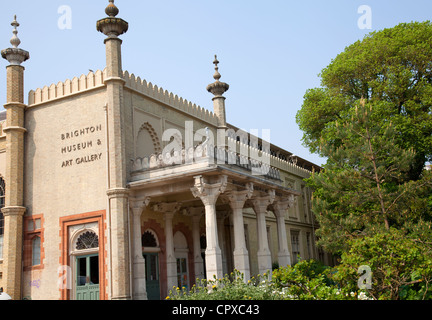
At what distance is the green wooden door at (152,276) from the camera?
18.6 metres

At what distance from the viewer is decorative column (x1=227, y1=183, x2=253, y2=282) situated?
16938 millimetres

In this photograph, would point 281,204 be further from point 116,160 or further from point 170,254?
point 116,160

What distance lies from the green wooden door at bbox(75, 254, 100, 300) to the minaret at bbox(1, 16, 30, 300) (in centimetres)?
256

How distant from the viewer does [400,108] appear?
2575cm

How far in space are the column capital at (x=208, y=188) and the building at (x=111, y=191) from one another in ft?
0.12

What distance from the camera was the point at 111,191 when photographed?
16.9m

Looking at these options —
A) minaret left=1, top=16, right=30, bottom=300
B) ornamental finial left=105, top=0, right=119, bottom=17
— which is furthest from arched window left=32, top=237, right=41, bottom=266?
ornamental finial left=105, top=0, right=119, bottom=17

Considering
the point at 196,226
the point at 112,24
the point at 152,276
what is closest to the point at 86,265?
the point at 152,276

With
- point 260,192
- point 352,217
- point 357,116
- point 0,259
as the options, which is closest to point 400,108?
point 357,116

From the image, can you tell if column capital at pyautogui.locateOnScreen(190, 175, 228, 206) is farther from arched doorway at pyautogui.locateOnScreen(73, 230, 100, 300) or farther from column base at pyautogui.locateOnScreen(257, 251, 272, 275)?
arched doorway at pyautogui.locateOnScreen(73, 230, 100, 300)

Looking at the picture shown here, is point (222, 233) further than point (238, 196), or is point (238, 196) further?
point (222, 233)

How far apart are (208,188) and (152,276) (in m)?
5.15
